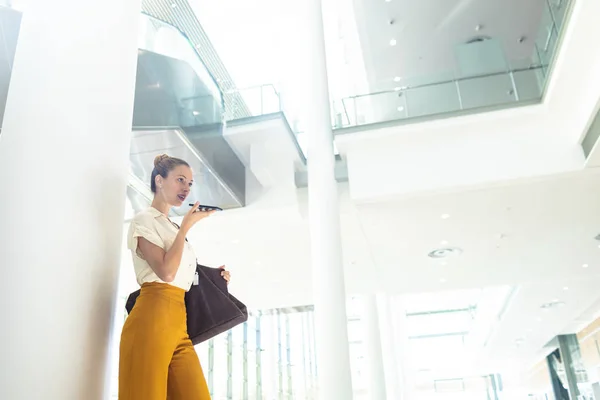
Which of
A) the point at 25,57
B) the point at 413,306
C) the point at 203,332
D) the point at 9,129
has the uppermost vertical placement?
the point at 413,306

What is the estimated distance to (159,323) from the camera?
1.24 meters

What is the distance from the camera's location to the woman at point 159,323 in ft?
3.84

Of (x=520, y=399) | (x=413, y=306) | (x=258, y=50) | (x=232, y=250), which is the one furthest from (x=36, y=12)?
(x=520, y=399)

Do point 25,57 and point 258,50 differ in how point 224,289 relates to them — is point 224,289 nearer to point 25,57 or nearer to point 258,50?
point 25,57

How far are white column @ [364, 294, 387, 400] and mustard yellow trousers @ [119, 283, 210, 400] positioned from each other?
1277 cm

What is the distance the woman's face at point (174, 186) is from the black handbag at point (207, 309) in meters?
0.21

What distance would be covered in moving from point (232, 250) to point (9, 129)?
937cm

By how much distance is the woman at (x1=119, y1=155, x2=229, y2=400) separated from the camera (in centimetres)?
117

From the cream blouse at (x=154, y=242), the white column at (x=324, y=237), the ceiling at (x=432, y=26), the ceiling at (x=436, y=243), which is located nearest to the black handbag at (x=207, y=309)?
the cream blouse at (x=154, y=242)

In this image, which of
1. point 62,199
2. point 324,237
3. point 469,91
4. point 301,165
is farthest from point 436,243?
point 62,199

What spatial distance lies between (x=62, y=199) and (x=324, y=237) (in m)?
5.64

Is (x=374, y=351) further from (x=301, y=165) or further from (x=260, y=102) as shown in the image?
(x=260, y=102)

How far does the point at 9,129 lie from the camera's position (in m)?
1.14

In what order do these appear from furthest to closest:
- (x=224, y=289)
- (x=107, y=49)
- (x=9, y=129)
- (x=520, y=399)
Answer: (x=520, y=399) < (x=224, y=289) < (x=107, y=49) < (x=9, y=129)
